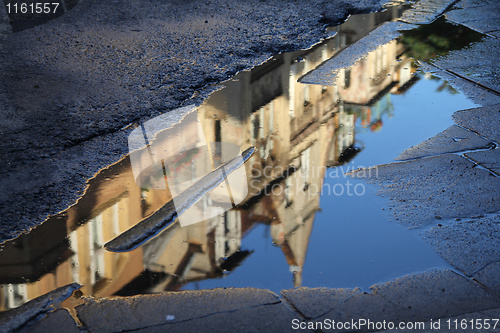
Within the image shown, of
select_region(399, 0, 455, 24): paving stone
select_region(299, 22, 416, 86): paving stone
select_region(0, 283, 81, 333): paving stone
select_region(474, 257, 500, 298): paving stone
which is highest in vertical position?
select_region(399, 0, 455, 24): paving stone

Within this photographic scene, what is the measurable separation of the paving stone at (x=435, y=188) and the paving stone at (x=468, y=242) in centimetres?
10

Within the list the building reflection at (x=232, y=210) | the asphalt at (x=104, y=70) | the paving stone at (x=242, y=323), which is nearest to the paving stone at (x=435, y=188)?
the building reflection at (x=232, y=210)

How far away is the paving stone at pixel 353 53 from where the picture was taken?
553 cm

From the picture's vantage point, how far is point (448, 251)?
3.21 m

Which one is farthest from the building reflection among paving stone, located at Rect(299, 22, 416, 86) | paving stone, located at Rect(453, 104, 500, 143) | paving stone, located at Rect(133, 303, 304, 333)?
paving stone, located at Rect(453, 104, 500, 143)

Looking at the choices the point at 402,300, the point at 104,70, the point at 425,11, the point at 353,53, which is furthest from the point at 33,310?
the point at 425,11

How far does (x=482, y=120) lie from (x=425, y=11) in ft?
11.6

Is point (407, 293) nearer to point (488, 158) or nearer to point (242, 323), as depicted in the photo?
point (242, 323)

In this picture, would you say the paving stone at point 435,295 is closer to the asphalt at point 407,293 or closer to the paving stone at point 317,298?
the asphalt at point 407,293

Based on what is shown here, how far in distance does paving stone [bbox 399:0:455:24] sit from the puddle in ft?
8.02

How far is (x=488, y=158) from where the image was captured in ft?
13.6

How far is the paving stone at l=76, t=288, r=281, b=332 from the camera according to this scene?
8.89 feet

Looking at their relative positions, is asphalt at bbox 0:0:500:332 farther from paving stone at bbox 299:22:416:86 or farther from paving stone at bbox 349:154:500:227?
paving stone at bbox 299:22:416:86

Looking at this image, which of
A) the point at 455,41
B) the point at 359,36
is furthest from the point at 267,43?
the point at 455,41
